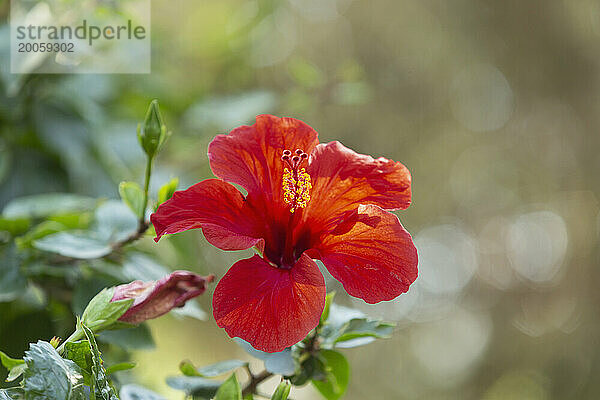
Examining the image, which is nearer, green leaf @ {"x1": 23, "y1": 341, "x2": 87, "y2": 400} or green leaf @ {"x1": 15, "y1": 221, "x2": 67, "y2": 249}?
green leaf @ {"x1": 23, "y1": 341, "x2": 87, "y2": 400}

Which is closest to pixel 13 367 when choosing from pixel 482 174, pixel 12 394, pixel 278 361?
pixel 12 394

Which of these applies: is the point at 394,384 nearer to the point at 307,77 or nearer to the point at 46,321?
the point at 307,77

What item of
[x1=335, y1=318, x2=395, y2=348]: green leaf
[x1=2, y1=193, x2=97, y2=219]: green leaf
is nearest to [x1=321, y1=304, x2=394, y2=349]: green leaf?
[x1=335, y1=318, x2=395, y2=348]: green leaf

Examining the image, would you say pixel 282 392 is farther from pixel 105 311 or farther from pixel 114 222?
pixel 114 222

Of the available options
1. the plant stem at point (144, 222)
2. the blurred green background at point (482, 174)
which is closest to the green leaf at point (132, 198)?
the plant stem at point (144, 222)

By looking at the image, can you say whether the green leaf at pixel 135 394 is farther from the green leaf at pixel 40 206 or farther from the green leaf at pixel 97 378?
the green leaf at pixel 40 206

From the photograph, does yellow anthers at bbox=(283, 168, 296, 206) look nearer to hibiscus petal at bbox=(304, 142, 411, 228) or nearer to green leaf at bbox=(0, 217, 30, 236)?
hibiscus petal at bbox=(304, 142, 411, 228)
